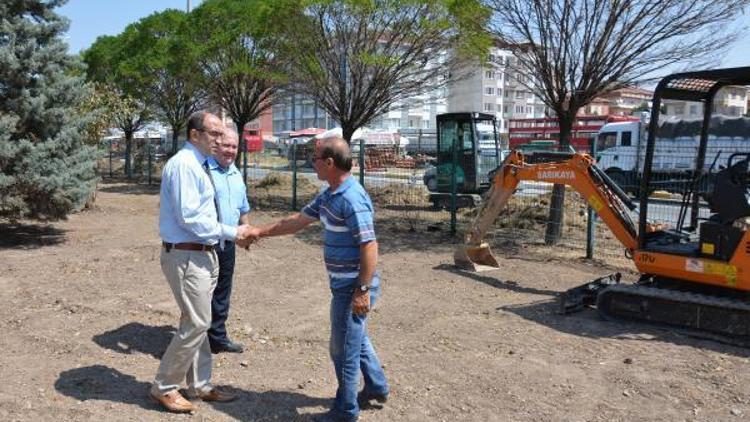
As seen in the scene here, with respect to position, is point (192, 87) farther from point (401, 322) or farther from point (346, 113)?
point (401, 322)

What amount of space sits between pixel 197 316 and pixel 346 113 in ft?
40.1

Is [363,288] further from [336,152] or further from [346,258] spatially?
[336,152]

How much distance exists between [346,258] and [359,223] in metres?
0.24

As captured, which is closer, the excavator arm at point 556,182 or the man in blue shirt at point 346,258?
the man in blue shirt at point 346,258

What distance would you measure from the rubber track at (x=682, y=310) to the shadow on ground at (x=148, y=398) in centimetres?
333

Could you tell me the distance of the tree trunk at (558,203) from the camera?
1069 cm

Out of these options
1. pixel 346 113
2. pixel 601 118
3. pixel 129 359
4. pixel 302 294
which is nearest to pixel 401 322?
Result: pixel 302 294

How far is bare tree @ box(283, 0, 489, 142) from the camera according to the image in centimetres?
1402

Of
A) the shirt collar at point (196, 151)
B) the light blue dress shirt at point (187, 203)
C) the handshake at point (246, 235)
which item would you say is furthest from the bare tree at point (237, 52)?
the light blue dress shirt at point (187, 203)

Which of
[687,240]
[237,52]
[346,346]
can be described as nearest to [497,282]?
[687,240]

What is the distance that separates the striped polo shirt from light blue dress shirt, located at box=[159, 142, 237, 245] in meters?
0.71

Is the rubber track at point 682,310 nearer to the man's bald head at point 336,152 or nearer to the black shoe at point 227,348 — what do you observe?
the black shoe at point 227,348

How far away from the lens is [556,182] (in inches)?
305

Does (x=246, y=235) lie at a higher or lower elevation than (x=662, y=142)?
lower
